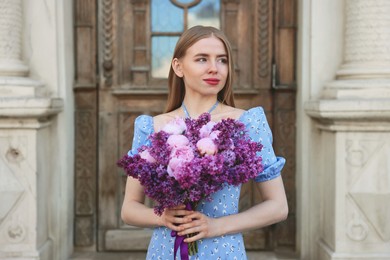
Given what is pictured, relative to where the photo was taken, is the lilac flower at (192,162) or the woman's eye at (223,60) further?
the woman's eye at (223,60)

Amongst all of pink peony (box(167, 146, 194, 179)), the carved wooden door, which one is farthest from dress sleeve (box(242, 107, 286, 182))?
the carved wooden door

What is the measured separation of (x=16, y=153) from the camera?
12.1 feet

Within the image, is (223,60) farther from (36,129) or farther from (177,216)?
(36,129)

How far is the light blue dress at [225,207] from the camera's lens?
196 centimetres

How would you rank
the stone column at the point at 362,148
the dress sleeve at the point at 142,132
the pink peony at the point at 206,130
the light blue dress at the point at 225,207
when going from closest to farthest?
the pink peony at the point at 206,130
the light blue dress at the point at 225,207
the dress sleeve at the point at 142,132
the stone column at the point at 362,148

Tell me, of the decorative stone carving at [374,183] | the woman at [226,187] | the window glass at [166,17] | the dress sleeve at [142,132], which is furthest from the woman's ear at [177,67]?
the window glass at [166,17]

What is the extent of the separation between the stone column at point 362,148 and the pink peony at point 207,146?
6.70ft

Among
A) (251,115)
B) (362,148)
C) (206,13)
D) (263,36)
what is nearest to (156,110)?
(206,13)

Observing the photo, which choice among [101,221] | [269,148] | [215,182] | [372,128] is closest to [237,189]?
[269,148]

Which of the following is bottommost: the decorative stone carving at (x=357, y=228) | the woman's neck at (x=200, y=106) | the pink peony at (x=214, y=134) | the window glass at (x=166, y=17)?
the decorative stone carving at (x=357, y=228)

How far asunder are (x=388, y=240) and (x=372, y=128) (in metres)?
0.73

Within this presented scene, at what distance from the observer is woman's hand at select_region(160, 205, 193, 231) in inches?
69.7

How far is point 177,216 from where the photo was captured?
1794 millimetres

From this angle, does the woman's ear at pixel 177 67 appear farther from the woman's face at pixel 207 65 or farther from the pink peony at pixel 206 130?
the pink peony at pixel 206 130
